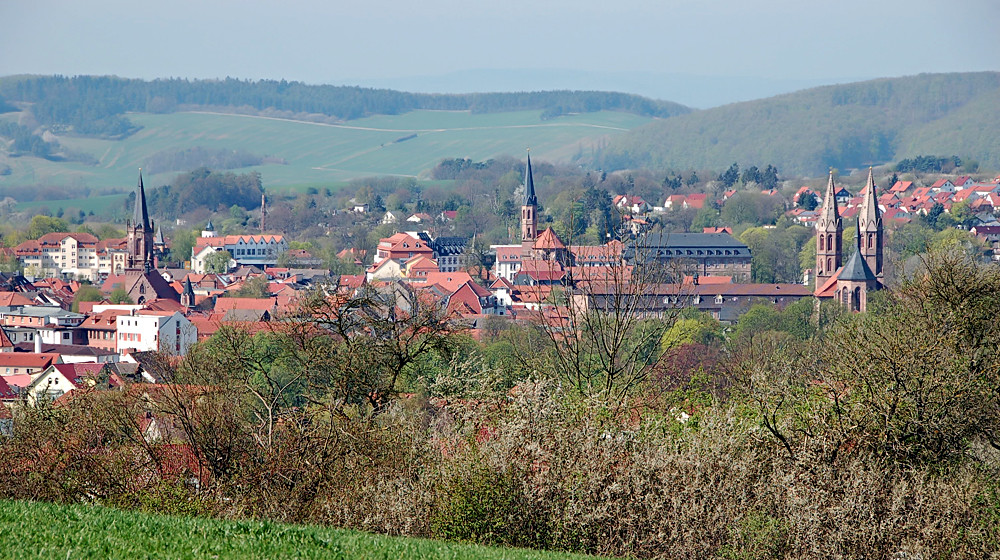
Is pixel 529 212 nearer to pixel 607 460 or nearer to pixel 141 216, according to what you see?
pixel 141 216

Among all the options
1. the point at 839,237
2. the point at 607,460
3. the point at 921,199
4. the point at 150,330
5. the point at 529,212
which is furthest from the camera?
the point at 921,199

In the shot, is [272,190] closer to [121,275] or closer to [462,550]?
[121,275]

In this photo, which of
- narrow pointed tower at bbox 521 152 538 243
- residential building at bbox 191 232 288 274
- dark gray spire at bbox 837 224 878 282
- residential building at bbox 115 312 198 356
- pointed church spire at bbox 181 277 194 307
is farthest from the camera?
residential building at bbox 191 232 288 274

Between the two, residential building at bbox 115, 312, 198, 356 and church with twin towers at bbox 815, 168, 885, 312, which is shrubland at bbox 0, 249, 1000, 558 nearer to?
residential building at bbox 115, 312, 198, 356

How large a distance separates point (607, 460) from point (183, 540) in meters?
4.21

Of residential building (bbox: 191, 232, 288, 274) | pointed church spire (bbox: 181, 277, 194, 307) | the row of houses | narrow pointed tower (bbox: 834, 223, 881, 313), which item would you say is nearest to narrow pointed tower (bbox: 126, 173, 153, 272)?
pointed church spire (bbox: 181, 277, 194, 307)

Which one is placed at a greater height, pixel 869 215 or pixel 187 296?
pixel 869 215

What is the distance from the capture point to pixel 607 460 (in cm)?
1263

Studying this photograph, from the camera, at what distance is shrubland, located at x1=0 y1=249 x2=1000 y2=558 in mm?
12367

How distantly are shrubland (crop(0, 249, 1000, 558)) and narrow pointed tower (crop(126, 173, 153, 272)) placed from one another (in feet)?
245

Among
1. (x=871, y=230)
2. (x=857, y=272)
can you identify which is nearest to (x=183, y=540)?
(x=857, y=272)

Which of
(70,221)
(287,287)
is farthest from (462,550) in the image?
(70,221)

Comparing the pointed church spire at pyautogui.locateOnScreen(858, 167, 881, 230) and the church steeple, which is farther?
the pointed church spire at pyautogui.locateOnScreen(858, 167, 881, 230)

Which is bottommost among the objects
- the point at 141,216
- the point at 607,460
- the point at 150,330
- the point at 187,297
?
the point at 187,297
